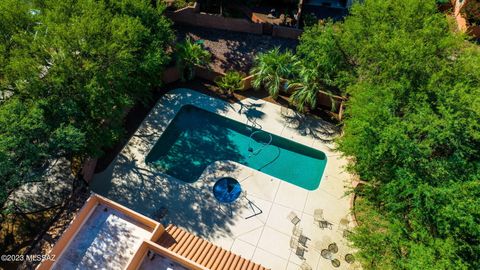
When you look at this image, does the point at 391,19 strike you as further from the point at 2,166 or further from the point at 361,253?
the point at 2,166

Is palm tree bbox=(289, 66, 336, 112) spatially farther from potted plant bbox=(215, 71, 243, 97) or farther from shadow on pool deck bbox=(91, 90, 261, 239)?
shadow on pool deck bbox=(91, 90, 261, 239)

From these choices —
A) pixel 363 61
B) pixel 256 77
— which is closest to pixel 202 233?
pixel 256 77

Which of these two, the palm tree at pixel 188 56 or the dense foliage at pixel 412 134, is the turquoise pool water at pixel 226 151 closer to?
the palm tree at pixel 188 56

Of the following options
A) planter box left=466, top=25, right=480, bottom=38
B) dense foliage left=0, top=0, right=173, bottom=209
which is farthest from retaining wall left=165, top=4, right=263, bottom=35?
planter box left=466, top=25, right=480, bottom=38

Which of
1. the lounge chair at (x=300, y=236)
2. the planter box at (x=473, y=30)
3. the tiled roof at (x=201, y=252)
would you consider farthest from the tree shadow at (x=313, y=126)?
the planter box at (x=473, y=30)

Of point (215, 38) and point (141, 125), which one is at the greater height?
point (215, 38)

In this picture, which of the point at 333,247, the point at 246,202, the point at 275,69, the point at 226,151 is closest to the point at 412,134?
the point at 333,247

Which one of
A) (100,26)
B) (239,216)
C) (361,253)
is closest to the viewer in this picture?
(361,253)
